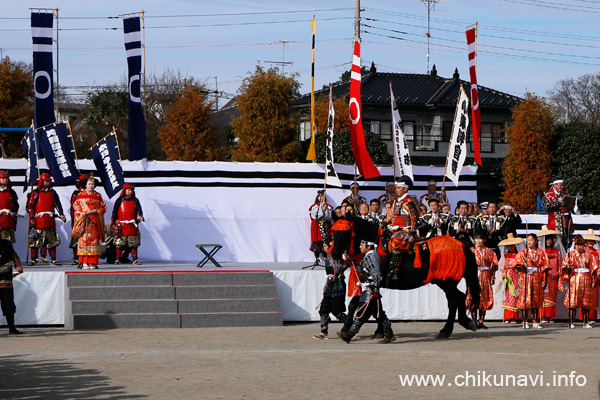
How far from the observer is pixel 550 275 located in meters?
14.9

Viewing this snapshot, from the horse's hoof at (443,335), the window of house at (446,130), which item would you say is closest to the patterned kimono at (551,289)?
the horse's hoof at (443,335)

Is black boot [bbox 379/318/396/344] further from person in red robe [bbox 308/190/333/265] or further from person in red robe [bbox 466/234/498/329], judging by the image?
person in red robe [bbox 308/190/333/265]

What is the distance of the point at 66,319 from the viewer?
13.9 meters

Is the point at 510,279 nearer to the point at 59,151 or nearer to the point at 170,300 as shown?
the point at 170,300

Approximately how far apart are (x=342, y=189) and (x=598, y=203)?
51.2ft

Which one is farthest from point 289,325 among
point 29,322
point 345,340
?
point 29,322

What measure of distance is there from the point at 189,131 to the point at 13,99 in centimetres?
623

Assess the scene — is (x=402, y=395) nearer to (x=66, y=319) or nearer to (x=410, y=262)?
(x=410, y=262)

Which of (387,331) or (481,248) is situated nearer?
(387,331)

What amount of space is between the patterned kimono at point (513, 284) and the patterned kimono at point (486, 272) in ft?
1.10

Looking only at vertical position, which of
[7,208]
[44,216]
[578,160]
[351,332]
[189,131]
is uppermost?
[189,131]

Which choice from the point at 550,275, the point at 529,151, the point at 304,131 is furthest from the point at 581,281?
the point at 304,131

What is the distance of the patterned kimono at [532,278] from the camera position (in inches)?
→ 572

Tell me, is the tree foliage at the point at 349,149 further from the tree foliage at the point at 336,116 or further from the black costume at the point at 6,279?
the black costume at the point at 6,279
